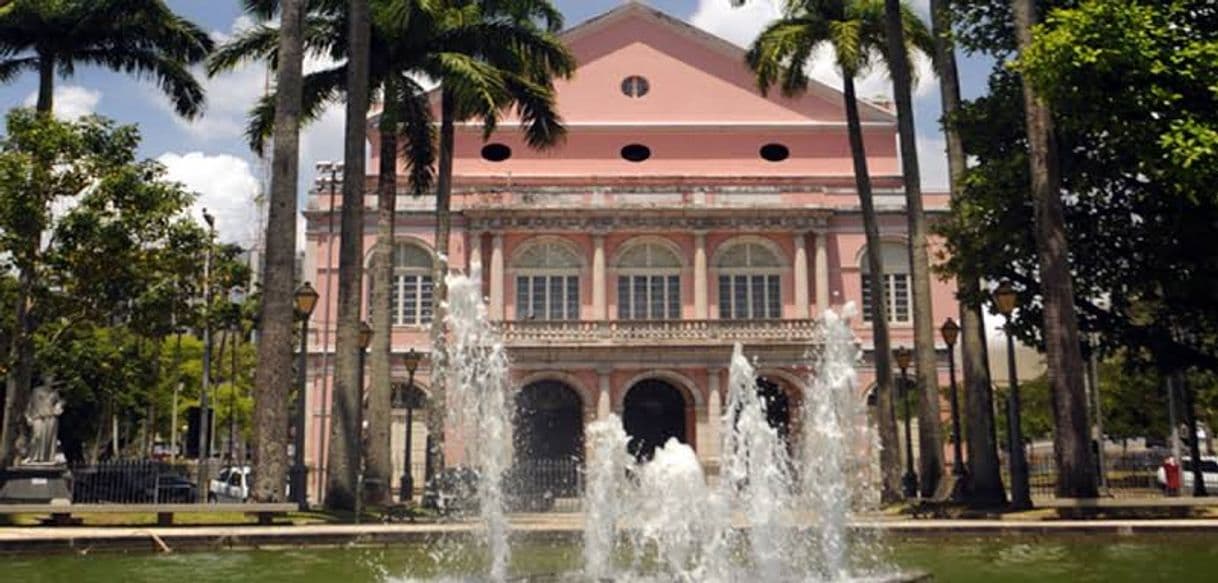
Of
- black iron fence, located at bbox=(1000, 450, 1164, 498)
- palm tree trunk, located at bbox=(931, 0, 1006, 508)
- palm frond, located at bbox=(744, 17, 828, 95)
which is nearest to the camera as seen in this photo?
palm tree trunk, located at bbox=(931, 0, 1006, 508)

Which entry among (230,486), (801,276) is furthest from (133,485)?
(801,276)

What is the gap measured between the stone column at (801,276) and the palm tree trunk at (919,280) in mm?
12833

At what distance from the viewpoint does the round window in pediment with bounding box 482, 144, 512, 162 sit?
3694cm

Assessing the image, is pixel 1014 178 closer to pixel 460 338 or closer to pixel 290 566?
pixel 460 338

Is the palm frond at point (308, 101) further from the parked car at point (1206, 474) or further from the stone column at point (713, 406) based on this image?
the parked car at point (1206, 474)

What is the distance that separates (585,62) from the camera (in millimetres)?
38156

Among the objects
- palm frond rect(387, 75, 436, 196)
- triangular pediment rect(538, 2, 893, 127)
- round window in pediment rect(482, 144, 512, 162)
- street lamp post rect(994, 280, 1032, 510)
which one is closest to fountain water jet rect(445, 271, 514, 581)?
street lamp post rect(994, 280, 1032, 510)

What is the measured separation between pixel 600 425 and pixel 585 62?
28516mm

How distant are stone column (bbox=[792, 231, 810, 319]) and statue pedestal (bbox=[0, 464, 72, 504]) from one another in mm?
21766

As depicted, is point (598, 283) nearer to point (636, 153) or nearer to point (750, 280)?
point (750, 280)

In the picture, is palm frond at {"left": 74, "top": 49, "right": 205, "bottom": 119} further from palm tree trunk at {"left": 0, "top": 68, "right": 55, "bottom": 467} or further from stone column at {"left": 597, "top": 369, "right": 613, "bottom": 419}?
stone column at {"left": 597, "top": 369, "right": 613, "bottom": 419}

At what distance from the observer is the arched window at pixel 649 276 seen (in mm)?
34406

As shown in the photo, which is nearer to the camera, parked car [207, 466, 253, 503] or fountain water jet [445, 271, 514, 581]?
fountain water jet [445, 271, 514, 581]

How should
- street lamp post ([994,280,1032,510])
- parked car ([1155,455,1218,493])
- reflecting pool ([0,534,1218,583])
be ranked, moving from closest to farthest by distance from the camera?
reflecting pool ([0,534,1218,583]) → street lamp post ([994,280,1032,510]) → parked car ([1155,455,1218,493])
